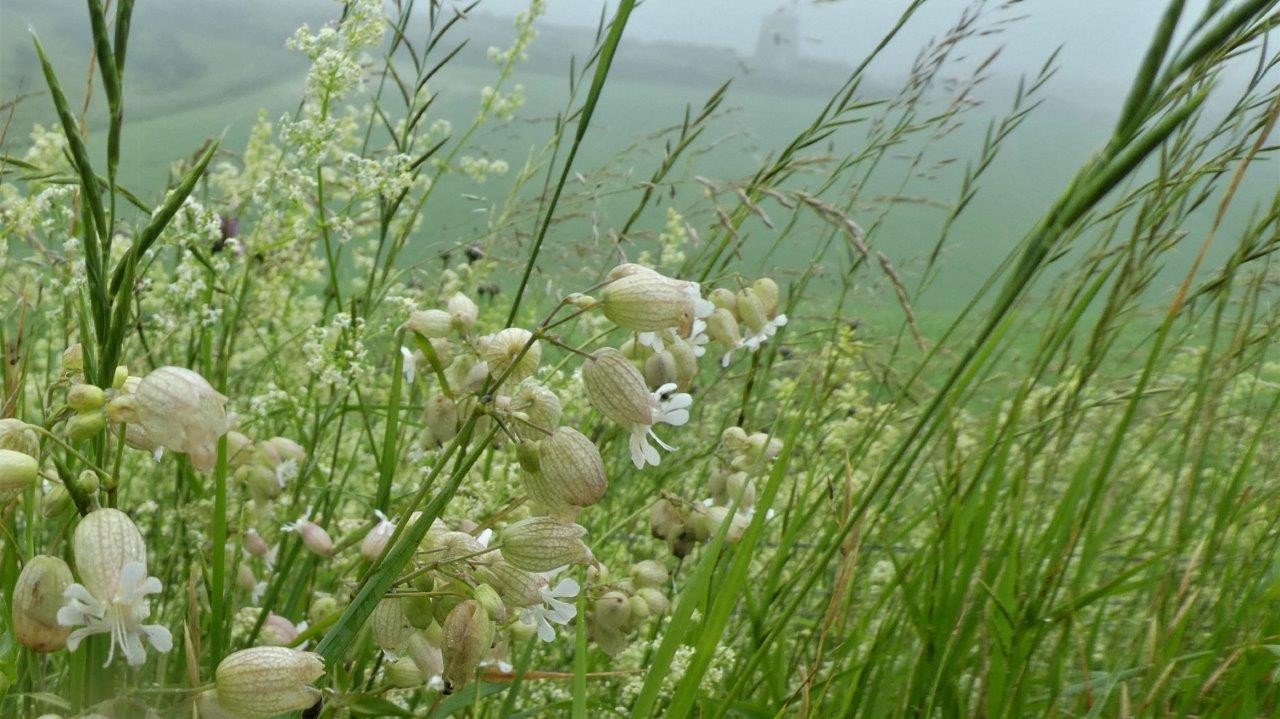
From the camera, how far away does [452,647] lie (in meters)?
0.63

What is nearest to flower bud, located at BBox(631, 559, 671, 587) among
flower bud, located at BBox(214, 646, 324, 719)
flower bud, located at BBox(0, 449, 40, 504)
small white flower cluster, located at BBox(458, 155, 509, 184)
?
flower bud, located at BBox(214, 646, 324, 719)

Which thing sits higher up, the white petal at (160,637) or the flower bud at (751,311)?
the flower bud at (751,311)

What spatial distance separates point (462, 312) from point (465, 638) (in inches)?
12.3

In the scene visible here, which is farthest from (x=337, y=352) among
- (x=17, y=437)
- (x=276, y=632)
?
(x=17, y=437)

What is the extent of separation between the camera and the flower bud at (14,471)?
0.48 meters

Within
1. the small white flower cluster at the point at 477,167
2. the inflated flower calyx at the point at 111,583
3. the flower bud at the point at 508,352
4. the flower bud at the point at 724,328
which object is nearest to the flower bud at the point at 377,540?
the flower bud at the point at 508,352

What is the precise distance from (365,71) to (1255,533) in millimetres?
1218

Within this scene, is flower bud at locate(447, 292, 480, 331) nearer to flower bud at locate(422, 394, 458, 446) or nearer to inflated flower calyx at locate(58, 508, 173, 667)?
flower bud at locate(422, 394, 458, 446)

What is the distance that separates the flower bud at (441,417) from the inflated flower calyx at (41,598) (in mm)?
357

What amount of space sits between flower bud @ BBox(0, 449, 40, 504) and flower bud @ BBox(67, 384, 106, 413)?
30 mm

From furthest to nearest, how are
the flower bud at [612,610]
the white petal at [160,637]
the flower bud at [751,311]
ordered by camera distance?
the flower bud at [751,311], the flower bud at [612,610], the white petal at [160,637]

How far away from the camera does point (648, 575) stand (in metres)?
0.98

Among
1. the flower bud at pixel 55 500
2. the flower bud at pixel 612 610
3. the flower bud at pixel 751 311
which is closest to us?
the flower bud at pixel 55 500

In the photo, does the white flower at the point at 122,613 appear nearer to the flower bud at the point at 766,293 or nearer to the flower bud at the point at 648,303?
the flower bud at the point at 648,303
